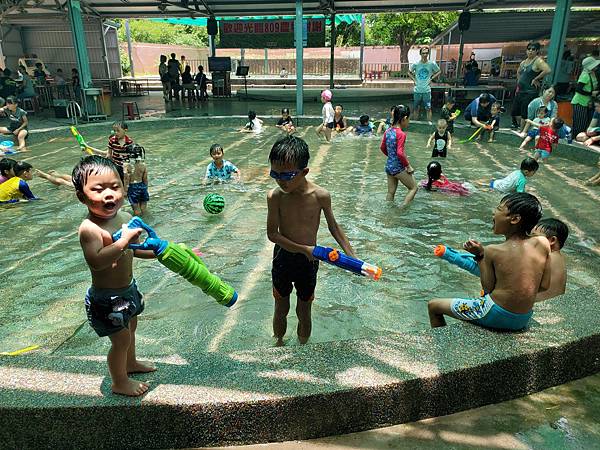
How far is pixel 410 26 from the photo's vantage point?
3675 cm

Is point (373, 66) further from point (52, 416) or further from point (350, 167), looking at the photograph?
point (52, 416)

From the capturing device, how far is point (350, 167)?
34.3ft

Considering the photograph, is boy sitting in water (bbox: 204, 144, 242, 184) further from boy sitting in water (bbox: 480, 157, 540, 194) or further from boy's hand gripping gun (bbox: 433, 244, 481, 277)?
boy's hand gripping gun (bbox: 433, 244, 481, 277)

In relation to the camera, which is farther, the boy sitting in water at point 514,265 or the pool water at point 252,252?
the pool water at point 252,252

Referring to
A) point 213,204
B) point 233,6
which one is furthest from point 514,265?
point 233,6

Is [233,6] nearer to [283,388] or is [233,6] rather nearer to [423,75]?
[423,75]

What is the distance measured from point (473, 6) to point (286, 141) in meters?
17.9

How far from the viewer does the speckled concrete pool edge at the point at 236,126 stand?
10961 mm

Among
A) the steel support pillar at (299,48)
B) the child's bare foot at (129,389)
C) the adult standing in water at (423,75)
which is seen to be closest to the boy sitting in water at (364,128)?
the adult standing in water at (423,75)

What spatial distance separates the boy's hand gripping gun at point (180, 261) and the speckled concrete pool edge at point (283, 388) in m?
0.42

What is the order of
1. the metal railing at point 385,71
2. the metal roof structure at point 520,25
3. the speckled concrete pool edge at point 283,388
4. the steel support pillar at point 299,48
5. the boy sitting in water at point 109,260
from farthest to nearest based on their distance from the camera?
the metal railing at point 385,71
the metal roof structure at point 520,25
the steel support pillar at point 299,48
the speckled concrete pool edge at point 283,388
the boy sitting in water at point 109,260

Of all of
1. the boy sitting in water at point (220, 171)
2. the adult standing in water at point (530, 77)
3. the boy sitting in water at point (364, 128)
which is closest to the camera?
the boy sitting in water at point (220, 171)

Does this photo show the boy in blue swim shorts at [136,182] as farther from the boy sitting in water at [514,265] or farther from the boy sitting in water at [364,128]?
the boy sitting in water at [364,128]

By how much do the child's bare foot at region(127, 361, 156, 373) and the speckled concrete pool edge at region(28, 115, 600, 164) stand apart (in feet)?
35.7
